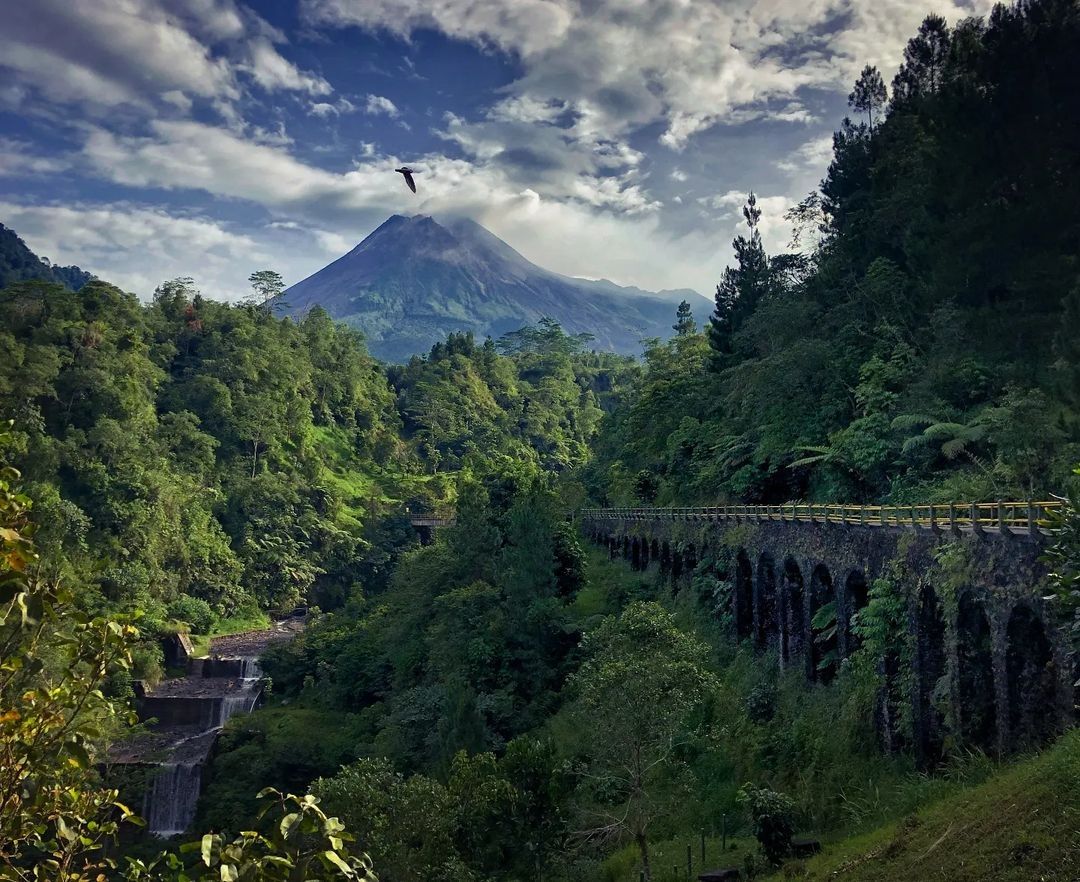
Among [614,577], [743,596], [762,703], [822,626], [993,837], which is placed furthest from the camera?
[614,577]

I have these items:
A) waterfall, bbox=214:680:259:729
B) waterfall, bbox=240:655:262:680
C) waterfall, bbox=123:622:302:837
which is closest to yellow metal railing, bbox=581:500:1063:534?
waterfall, bbox=123:622:302:837

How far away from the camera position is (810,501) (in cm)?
3086

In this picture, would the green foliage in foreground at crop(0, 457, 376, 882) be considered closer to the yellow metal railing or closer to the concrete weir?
the yellow metal railing

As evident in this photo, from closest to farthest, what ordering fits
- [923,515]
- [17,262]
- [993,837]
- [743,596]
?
[993,837], [923,515], [743,596], [17,262]

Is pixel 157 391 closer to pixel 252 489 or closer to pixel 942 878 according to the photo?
pixel 252 489

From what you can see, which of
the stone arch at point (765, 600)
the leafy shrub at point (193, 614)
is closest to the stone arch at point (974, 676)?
the stone arch at point (765, 600)

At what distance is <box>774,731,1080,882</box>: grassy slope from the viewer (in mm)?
10750

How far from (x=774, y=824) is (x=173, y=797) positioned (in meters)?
32.9

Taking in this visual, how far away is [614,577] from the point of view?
4638 cm

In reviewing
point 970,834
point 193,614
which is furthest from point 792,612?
point 193,614

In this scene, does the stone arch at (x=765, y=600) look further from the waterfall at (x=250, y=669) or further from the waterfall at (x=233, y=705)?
the waterfall at (x=250, y=669)

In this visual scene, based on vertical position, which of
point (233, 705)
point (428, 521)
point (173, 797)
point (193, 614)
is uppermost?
point (428, 521)

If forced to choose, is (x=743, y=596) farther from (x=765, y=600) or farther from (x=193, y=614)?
(x=193, y=614)

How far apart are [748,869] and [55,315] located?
6357cm
